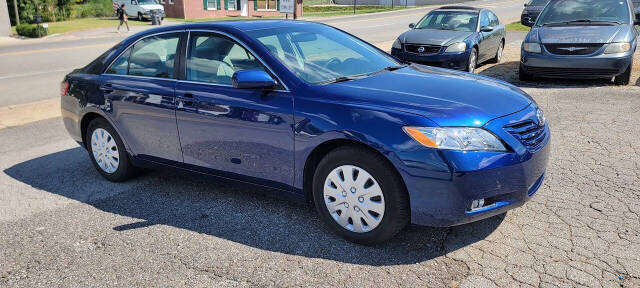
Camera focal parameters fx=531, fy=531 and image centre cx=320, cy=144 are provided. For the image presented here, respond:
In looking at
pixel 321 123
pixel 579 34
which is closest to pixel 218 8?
pixel 579 34

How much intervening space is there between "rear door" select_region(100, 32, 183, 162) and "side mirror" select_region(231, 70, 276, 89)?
0.84m

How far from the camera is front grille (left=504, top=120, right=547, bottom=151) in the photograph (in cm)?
351

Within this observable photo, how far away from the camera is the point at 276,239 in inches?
153

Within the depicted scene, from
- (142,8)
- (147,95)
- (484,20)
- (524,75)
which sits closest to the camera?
(147,95)

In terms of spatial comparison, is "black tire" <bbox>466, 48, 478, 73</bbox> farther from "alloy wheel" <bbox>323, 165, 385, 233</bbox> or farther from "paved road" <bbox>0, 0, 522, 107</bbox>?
"alloy wheel" <bbox>323, 165, 385, 233</bbox>

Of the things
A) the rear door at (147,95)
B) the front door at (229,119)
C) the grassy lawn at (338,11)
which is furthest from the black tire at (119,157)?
the grassy lawn at (338,11)

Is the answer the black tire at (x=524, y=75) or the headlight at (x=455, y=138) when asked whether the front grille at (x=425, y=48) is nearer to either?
the black tire at (x=524, y=75)

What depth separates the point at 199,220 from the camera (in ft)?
14.0

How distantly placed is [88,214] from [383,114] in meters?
2.70

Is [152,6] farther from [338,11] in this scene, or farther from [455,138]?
[455,138]

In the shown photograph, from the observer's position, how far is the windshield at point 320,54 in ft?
13.5

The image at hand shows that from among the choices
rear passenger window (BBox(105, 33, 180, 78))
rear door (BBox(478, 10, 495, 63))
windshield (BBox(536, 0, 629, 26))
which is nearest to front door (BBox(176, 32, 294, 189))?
rear passenger window (BBox(105, 33, 180, 78))

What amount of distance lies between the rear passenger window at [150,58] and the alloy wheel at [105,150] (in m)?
0.62

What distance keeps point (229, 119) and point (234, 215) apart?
2.65ft
